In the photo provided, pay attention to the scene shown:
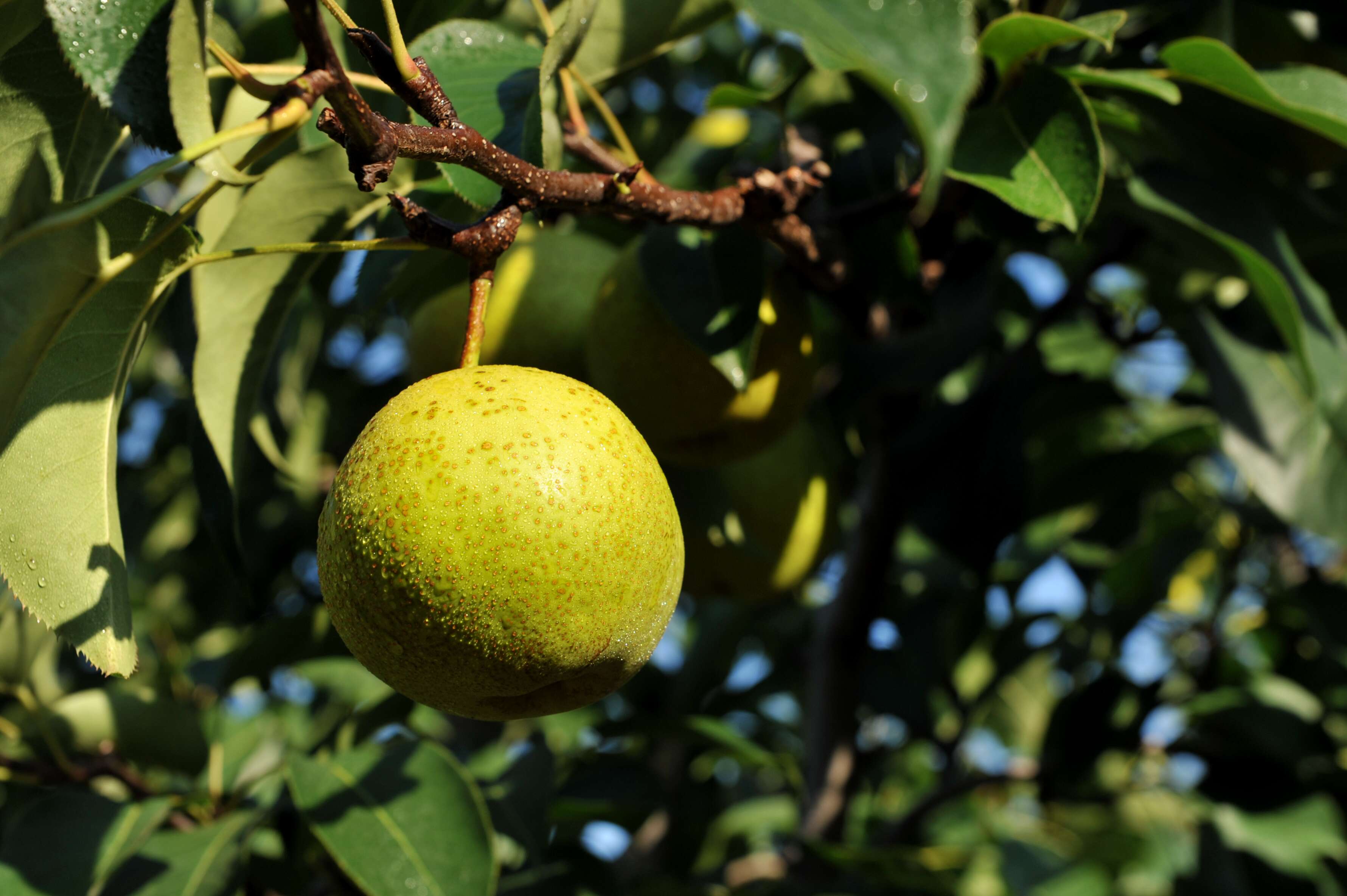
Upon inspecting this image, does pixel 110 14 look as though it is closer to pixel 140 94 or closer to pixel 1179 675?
pixel 140 94

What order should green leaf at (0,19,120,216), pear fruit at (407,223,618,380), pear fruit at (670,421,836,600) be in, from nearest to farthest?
green leaf at (0,19,120,216)
pear fruit at (407,223,618,380)
pear fruit at (670,421,836,600)

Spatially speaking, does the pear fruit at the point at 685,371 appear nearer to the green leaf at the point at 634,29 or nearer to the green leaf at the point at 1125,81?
the green leaf at the point at 634,29

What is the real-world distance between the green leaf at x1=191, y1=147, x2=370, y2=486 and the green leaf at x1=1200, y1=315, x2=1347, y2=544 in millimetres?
1374

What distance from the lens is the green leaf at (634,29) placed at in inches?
52.7

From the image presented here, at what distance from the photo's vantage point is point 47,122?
908 millimetres

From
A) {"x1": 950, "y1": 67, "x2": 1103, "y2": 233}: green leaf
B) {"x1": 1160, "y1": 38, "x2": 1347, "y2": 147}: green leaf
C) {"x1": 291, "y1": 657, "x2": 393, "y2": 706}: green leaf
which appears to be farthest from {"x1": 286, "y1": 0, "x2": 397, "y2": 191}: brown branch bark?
{"x1": 291, "y1": 657, "x2": 393, "y2": 706}: green leaf

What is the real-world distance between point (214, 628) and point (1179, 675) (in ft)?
8.39

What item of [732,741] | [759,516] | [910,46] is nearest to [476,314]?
[910,46]

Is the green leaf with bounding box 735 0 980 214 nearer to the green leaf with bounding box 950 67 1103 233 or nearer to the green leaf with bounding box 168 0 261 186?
the green leaf with bounding box 168 0 261 186

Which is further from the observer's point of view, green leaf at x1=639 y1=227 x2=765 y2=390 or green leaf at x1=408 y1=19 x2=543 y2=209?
green leaf at x1=639 y1=227 x2=765 y2=390

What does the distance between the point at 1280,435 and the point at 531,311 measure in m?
1.21

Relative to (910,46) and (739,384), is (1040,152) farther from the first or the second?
(910,46)

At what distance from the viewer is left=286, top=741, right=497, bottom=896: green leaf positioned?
112 centimetres

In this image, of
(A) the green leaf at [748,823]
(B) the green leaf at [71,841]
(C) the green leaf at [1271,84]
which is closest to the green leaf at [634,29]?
(C) the green leaf at [1271,84]
